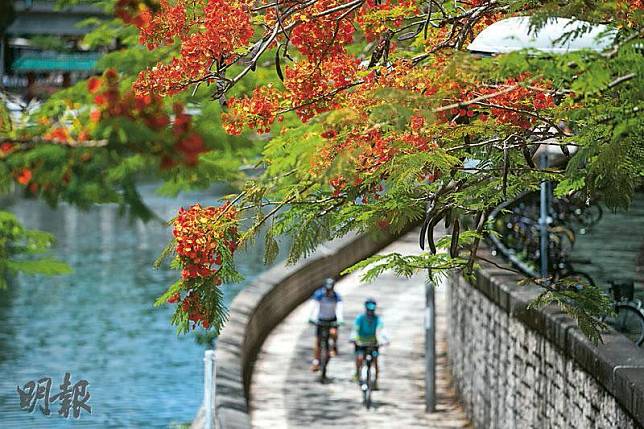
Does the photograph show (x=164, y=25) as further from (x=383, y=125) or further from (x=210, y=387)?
(x=210, y=387)

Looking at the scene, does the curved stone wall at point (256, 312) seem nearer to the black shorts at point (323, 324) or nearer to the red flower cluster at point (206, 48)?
the black shorts at point (323, 324)

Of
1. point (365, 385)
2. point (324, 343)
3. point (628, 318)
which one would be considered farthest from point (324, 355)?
point (628, 318)

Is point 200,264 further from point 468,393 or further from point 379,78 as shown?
point 468,393

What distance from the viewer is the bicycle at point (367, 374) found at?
1841 cm

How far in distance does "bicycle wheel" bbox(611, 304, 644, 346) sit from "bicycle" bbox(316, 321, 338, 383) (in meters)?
6.37

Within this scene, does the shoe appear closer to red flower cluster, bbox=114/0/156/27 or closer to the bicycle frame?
the bicycle frame

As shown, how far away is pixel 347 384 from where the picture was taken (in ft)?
66.2

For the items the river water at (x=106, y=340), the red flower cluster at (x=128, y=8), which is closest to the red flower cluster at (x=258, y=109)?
the red flower cluster at (x=128, y=8)

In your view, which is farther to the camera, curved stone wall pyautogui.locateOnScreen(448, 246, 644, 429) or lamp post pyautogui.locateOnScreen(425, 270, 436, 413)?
lamp post pyautogui.locateOnScreen(425, 270, 436, 413)

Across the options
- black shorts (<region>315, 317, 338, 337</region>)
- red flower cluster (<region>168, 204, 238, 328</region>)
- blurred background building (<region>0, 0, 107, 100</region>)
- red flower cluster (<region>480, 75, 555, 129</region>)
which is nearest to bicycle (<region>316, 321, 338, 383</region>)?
black shorts (<region>315, 317, 338, 337</region>)

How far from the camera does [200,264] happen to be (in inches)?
330

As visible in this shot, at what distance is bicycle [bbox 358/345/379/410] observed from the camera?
1841 centimetres

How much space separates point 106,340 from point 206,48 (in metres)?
23.2

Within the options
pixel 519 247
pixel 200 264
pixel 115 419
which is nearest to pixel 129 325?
pixel 115 419
